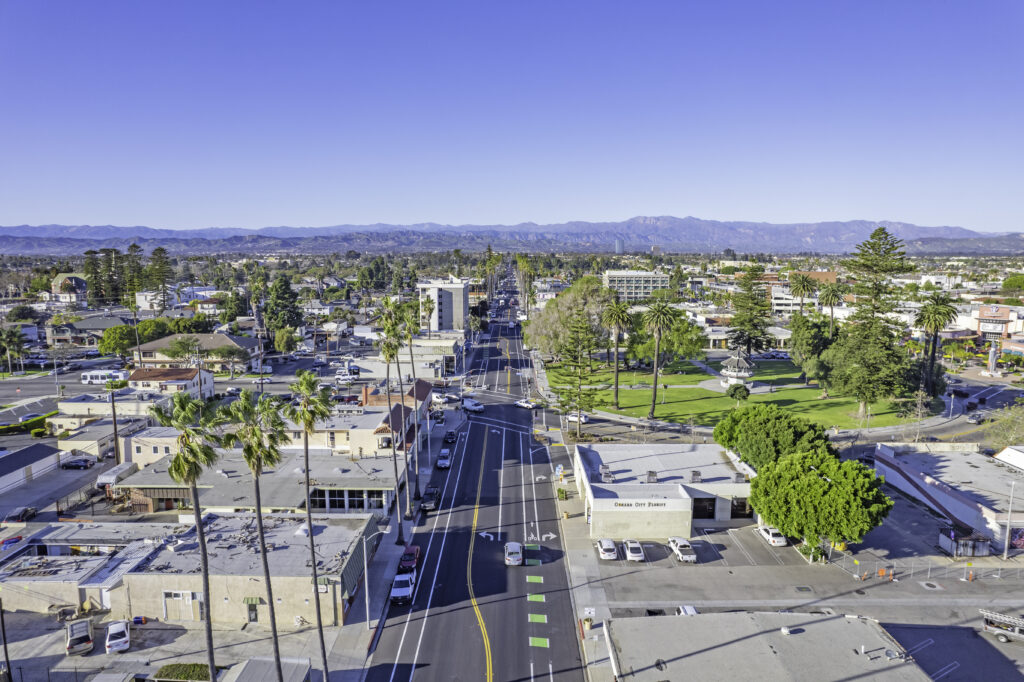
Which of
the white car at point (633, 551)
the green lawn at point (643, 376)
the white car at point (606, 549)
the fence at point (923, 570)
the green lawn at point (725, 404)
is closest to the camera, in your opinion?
the fence at point (923, 570)

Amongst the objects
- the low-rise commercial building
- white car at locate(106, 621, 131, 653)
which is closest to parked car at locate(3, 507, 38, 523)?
white car at locate(106, 621, 131, 653)

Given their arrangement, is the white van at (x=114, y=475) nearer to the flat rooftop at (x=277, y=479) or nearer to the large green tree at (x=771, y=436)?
the flat rooftop at (x=277, y=479)

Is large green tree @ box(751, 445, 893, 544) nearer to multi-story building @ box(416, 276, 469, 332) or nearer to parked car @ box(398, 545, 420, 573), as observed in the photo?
parked car @ box(398, 545, 420, 573)

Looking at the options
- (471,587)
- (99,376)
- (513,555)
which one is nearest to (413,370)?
(513,555)

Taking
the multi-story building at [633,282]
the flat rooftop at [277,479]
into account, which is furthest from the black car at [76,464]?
the multi-story building at [633,282]

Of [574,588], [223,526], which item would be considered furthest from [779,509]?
[223,526]
